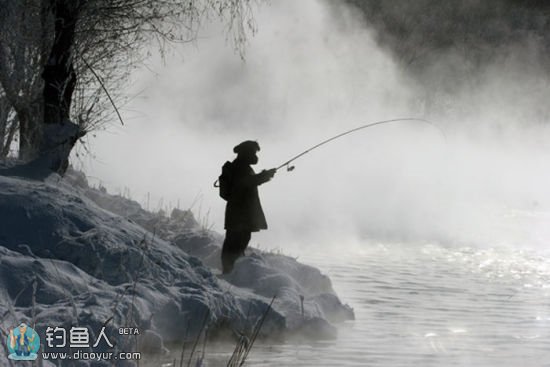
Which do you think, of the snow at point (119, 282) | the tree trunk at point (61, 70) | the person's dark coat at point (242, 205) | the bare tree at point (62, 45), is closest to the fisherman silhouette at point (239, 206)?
the person's dark coat at point (242, 205)

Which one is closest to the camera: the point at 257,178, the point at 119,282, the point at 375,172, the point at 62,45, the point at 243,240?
the point at 119,282

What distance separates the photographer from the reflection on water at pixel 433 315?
9586mm

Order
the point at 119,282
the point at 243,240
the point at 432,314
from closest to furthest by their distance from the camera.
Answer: the point at 119,282, the point at 243,240, the point at 432,314

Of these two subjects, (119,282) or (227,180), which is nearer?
(119,282)

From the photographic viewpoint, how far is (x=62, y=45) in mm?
12266

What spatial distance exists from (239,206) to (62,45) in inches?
110

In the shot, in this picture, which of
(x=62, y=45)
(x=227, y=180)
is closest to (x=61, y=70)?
(x=62, y=45)

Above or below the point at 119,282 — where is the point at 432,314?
above

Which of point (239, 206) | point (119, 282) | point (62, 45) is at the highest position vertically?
point (62, 45)

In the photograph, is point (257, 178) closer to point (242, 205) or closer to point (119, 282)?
point (242, 205)

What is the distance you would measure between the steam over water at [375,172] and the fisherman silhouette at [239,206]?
1562mm

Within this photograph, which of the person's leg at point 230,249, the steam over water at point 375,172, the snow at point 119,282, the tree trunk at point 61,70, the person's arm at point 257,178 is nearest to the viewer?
the snow at point 119,282

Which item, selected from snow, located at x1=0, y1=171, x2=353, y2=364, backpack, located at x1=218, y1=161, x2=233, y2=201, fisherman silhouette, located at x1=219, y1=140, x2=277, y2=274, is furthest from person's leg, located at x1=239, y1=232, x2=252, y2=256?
backpack, located at x1=218, y1=161, x2=233, y2=201

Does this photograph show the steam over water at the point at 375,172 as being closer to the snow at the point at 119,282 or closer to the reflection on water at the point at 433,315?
the reflection on water at the point at 433,315
